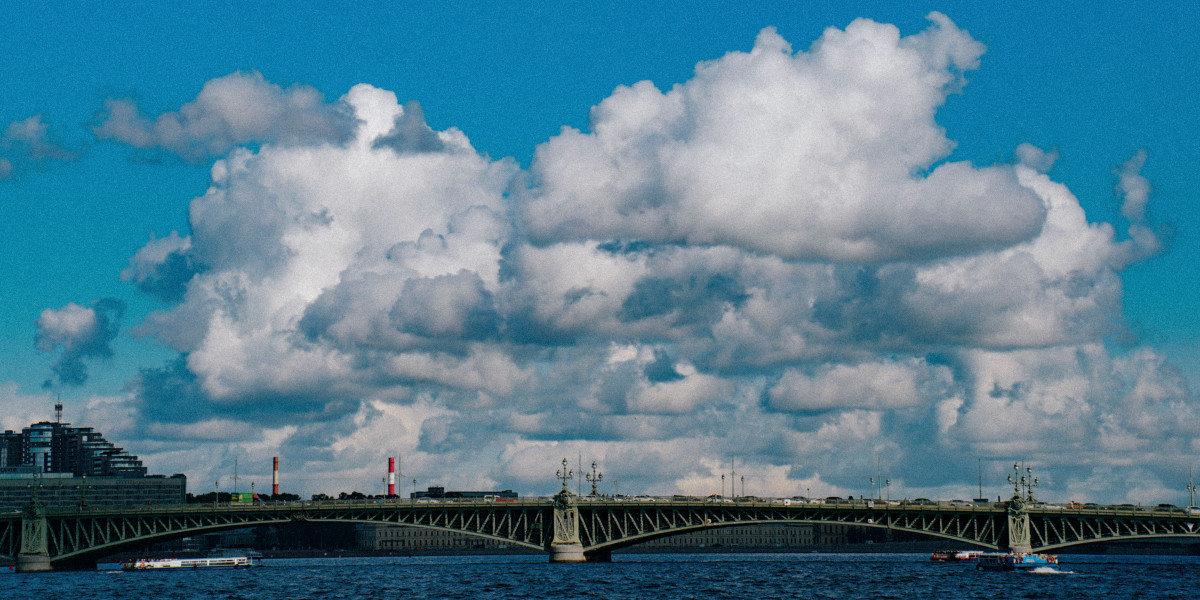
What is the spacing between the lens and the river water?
13425 centimetres

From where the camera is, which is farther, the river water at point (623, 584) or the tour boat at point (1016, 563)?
the tour boat at point (1016, 563)

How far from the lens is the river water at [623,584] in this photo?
134m

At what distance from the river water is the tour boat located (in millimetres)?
2120

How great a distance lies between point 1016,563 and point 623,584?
190ft

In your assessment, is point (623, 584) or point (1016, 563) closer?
point (623, 584)

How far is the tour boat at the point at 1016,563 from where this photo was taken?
588ft

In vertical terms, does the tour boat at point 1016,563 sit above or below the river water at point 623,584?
above

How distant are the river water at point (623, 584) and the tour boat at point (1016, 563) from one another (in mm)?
2120

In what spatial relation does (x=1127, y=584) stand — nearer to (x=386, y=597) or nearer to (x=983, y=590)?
(x=983, y=590)

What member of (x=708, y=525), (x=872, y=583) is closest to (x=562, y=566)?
(x=708, y=525)

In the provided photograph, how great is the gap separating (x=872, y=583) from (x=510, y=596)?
148 ft

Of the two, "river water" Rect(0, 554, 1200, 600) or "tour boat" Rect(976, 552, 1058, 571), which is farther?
Answer: "tour boat" Rect(976, 552, 1058, 571)

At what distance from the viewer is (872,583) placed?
156m

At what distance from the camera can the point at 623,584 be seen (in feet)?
494
